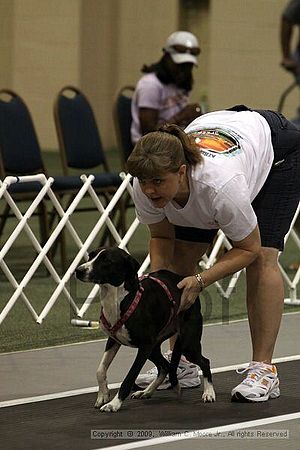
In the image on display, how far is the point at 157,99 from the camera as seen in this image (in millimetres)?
7109

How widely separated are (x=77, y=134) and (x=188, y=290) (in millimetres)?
3307

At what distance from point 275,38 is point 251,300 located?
361 inches

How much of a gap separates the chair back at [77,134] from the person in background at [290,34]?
4280 millimetres

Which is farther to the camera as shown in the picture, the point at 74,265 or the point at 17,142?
the point at 17,142

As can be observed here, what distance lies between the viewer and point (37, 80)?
1355 cm

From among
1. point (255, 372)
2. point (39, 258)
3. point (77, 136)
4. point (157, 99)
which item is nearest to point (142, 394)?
point (255, 372)

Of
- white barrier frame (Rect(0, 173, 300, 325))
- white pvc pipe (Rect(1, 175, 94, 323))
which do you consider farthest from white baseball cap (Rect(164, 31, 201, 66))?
white pvc pipe (Rect(1, 175, 94, 323))

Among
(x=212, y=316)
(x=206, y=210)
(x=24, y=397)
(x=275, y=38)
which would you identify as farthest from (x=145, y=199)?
(x=275, y=38)

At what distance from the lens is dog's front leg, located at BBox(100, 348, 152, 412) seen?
146 inches

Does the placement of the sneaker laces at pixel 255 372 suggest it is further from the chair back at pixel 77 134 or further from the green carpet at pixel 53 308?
the chair back at pixel 77 134

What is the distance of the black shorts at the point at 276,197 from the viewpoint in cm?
397

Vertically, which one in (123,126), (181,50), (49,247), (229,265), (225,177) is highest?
(225,177)

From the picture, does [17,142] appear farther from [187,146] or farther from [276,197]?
[187,146]

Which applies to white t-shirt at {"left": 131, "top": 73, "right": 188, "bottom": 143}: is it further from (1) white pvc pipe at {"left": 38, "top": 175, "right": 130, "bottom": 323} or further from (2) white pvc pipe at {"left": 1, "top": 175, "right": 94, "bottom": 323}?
(2) white pvc pipe at {"left": 1, "top": 175, "right": 94, "bottom": 323}
